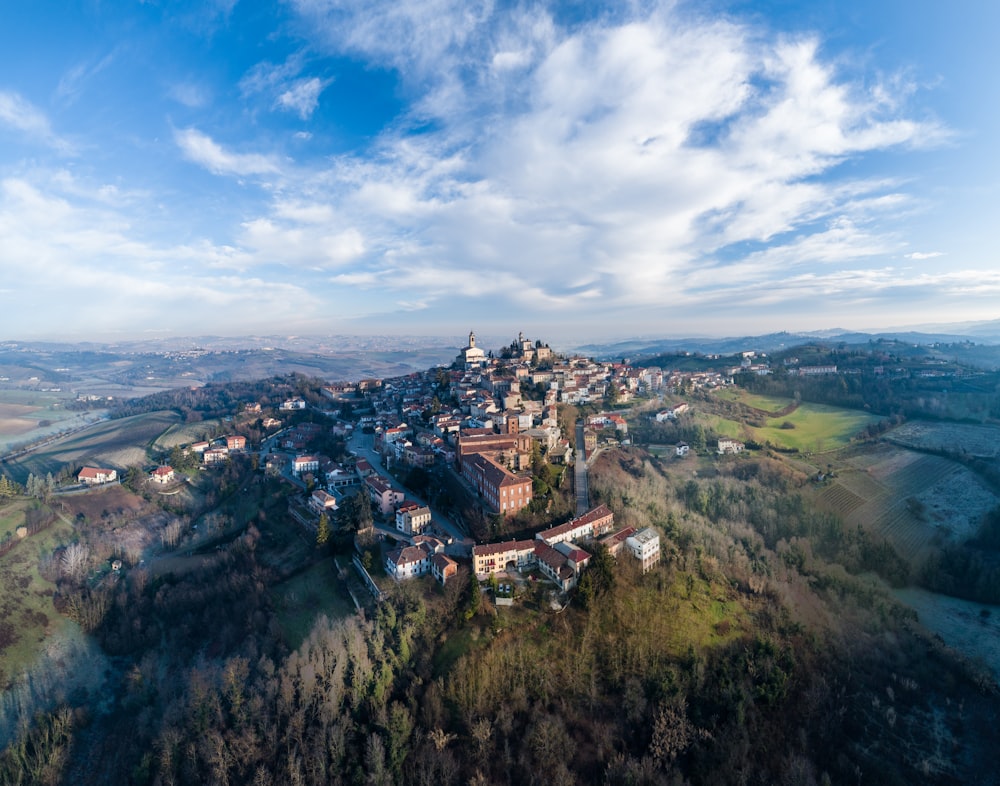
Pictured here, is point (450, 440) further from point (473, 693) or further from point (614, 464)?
point (473, 693)

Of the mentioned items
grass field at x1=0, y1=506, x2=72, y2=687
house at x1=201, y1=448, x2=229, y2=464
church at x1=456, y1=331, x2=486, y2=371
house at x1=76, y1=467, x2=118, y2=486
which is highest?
church at x1=456, y1=331, x2=486, y2=371

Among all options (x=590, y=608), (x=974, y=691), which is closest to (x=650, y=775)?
(x=590, y=608)

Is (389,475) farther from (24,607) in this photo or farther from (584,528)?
(24,607)

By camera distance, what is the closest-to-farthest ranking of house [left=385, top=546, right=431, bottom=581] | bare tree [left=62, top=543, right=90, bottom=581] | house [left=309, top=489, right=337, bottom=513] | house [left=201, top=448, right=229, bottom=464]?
1. house [left=385, top=546, right=431, bottom=581]
2. house [left=309, top=489, right=337, bottom=513]
3. bare tree [left=62, top=543, right=90, bottom=581]
4. house [left=201, top=448, right=229, bottom=464]

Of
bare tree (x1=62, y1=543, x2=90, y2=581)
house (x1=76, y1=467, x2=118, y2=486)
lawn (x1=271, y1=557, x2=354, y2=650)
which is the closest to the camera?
lawn (x1=271, y1=557, x2=354, y2=650)

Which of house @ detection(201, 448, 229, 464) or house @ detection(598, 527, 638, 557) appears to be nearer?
house @ detection(598, 527, 638, 557)

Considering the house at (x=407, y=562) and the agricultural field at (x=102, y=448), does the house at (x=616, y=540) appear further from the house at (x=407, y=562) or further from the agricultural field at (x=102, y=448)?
the agricultural field at (x=102, y=448)

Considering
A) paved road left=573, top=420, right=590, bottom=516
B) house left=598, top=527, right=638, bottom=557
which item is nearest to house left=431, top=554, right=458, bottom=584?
house left=598, top=527, right=638, bottom=557

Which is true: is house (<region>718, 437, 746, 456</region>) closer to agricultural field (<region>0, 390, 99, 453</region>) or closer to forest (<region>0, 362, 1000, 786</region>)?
forest (<region>0, 362, 1000, 786</region>)
